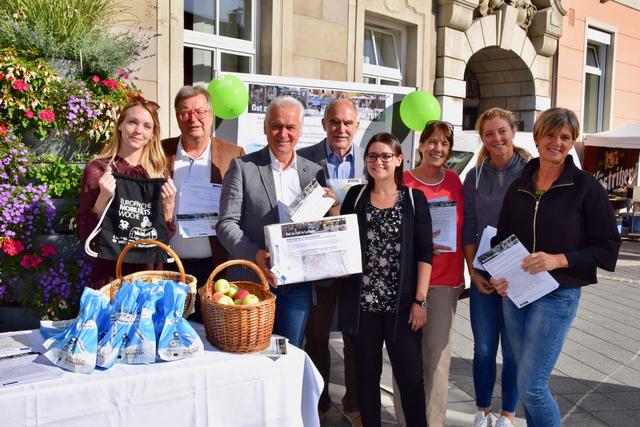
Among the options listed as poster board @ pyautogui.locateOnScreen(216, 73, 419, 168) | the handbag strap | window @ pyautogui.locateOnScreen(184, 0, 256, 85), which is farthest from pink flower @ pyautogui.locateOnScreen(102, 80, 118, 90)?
window @ pyautogui.locateOnScreen(184, 0, 256, 85)

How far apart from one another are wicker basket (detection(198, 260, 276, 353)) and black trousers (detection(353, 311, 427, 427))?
81 centimetres

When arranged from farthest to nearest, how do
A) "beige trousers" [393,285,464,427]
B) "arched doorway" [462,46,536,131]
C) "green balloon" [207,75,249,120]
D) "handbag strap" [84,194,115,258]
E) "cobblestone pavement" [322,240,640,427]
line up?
"arched doorway" [462,46,536,131], "green balloon" [207,75,249,120], "cobblestone pavement" [322,240,640,427], "beige trousers" [393,285,464,427], "handbag strap" [84,194,115,258]

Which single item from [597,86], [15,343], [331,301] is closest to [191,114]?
[331,301]

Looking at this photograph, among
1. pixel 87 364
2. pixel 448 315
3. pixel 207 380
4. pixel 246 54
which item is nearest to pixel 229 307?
pixel 207 380

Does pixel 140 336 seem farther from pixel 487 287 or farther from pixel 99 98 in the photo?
pixel 99 98

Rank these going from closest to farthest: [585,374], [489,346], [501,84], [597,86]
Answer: [489,346] < [585,374] < [501,84] < [597,86]

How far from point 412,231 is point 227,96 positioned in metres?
2.06

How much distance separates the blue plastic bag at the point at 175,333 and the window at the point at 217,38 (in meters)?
6.01

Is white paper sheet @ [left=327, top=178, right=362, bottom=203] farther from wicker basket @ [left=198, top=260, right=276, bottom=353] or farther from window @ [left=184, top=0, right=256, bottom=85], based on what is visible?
window @ [left=184, top=0, right=256, bottom=85]

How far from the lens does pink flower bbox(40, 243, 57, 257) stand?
3.33 meters

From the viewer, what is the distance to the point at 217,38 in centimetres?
773

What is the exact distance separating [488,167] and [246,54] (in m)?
5.54

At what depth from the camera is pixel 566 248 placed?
2.61 metres

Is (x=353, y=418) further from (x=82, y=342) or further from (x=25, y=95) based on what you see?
(x=25, y=95)
